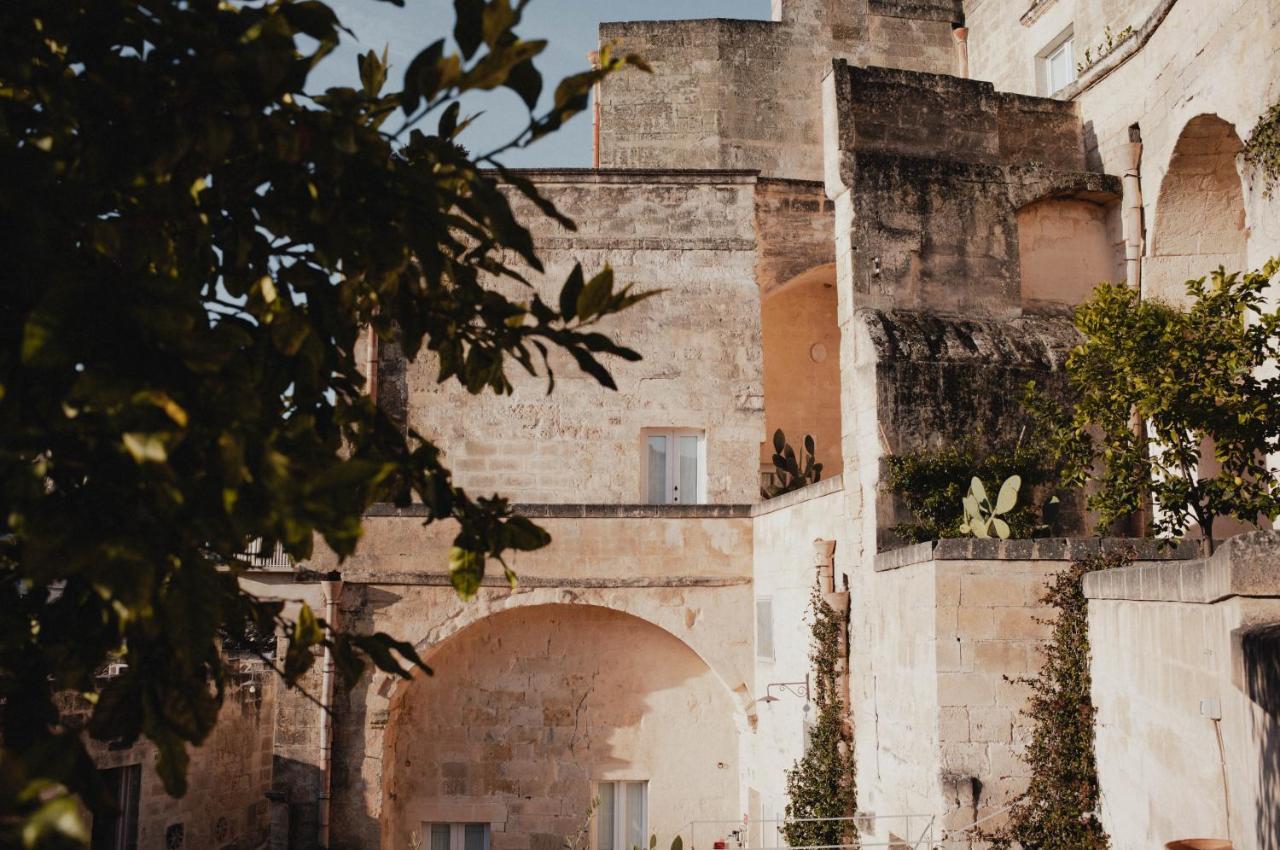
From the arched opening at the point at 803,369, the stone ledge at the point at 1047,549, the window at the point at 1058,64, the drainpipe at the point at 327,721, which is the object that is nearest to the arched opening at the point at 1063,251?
the stone ledge at the point at 1047,549

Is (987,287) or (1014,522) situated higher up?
(987,287)

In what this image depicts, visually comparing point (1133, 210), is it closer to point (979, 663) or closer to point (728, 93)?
point (979, 663)

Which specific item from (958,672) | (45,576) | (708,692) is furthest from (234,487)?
(708,692)

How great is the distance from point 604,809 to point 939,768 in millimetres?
6690

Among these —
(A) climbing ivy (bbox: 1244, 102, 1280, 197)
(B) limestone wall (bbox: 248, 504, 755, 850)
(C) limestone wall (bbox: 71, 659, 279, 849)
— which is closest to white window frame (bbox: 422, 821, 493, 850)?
(B) limestone wall (bbox: 248, 504, 755, 850)

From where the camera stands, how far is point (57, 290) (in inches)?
74.8

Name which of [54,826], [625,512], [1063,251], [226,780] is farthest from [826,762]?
[54,826]

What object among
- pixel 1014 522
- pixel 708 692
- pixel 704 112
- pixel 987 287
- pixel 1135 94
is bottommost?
pixel 708 692

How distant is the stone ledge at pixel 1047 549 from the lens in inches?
340

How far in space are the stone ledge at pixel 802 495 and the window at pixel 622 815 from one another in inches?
142

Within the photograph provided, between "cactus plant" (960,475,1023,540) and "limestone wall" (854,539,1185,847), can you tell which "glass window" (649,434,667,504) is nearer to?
"cactus plant" (960,475,1023,540)

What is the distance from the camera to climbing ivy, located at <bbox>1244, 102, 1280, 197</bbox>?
8901 millimetres

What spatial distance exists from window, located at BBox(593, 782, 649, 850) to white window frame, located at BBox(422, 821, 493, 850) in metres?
0.23

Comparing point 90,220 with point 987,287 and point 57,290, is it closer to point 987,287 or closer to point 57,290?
point 57,290
